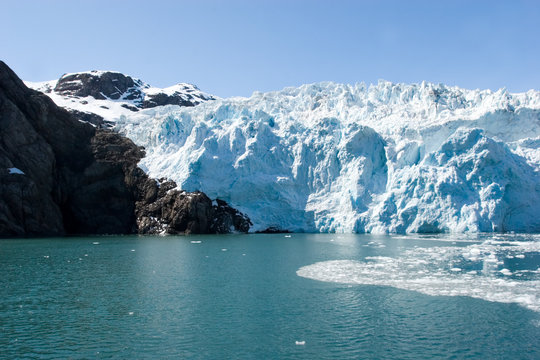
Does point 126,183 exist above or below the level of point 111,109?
below

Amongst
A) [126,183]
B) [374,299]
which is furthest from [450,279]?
[126,183]

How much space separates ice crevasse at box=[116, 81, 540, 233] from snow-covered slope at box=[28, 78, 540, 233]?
0.12m

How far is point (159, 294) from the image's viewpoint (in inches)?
634

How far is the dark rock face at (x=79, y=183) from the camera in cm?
4531

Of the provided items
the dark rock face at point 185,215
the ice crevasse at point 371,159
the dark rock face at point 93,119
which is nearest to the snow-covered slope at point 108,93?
the dark rock face at point 93,119

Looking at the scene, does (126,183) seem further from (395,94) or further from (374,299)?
(374,299)

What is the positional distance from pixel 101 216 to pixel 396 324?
4472 cm

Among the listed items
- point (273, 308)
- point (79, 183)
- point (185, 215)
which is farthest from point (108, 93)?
point (273, 308)

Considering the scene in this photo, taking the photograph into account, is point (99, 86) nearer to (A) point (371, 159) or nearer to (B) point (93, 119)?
(B) point (93, 119)

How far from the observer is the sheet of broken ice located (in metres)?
15.7

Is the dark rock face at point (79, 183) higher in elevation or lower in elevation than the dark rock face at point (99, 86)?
lower

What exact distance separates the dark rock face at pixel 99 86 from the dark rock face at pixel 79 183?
94.9ft

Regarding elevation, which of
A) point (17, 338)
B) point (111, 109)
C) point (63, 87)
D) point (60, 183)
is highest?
point (63, 87)

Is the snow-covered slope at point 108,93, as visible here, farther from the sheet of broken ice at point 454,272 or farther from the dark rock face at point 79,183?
the sheet of broken ice at point 454,272
